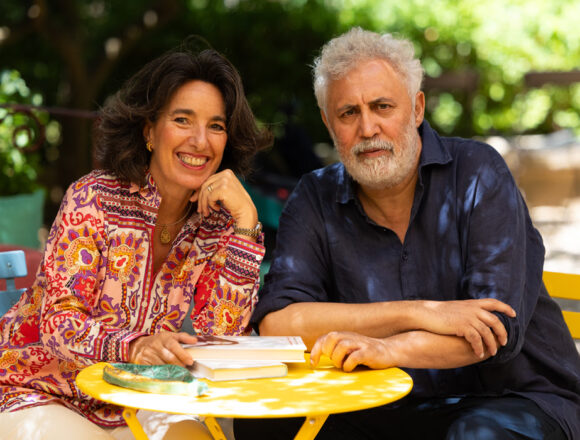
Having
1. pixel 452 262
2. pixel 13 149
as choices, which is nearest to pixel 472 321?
pixel 452 262

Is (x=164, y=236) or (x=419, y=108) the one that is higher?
(x=419, y=108)

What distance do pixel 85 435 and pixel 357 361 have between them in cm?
84

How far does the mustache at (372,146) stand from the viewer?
116 inches

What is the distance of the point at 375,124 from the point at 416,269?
577mm

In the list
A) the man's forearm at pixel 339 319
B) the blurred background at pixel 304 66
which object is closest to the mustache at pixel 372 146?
the man's forearm at pixel 339 319

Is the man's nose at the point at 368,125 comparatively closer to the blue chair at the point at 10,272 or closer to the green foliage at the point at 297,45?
the blue chair at the point at 10,272

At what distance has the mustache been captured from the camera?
9.70 ft

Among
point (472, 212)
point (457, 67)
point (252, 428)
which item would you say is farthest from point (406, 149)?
point (457, 67)

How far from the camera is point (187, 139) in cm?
284

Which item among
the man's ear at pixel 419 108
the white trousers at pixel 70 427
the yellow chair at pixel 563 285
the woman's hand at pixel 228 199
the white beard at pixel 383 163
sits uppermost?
the man's ear at pixel 419 108

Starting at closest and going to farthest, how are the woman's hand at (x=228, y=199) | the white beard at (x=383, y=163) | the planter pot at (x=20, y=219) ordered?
the woman's hand at (x=228, y=199) < the white beard at (x=383, y=163) < the planter pot at (x=20, y=219)

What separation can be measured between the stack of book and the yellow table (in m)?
0.03

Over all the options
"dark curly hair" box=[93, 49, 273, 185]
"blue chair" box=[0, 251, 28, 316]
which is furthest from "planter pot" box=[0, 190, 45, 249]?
"dark curly hair" box=[93, 49, 273, 185]

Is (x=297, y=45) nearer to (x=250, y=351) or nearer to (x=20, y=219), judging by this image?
(x=20, y=219)
